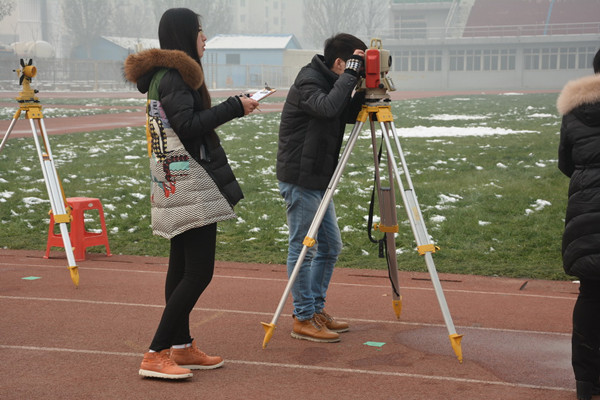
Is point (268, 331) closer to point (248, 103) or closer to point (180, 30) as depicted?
point (248, 103)

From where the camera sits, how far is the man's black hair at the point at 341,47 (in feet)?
15.7

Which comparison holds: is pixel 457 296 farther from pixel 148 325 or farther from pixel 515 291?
pixel 148 325

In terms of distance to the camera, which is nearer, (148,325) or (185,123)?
(185,123)

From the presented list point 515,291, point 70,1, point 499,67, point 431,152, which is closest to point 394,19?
point 499,67

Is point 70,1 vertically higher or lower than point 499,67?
higher

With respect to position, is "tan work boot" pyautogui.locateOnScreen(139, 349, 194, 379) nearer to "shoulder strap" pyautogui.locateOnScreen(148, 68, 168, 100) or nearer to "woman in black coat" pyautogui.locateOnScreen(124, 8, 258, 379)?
"woman in black coat" pyautogui.locateOnScreen(124, 8, 258, 379)

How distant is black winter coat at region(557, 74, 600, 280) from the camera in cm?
388

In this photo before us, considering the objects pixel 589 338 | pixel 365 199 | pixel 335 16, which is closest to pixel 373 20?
pixel 335 16

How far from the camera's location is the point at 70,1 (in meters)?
86.6

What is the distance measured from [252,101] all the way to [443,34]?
66.8 m

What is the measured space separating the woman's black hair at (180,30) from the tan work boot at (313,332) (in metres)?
1.92

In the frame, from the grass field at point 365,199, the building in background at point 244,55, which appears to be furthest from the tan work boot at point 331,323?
the building in background at point 244,55

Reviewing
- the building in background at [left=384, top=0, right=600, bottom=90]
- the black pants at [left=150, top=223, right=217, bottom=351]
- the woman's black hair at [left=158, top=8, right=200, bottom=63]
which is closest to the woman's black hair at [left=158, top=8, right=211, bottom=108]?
the woman's black hair at [left=158, top=8, right=200, bottom=63]

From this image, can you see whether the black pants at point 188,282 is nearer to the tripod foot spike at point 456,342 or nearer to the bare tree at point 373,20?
the tripod foot spike at point 456,342
